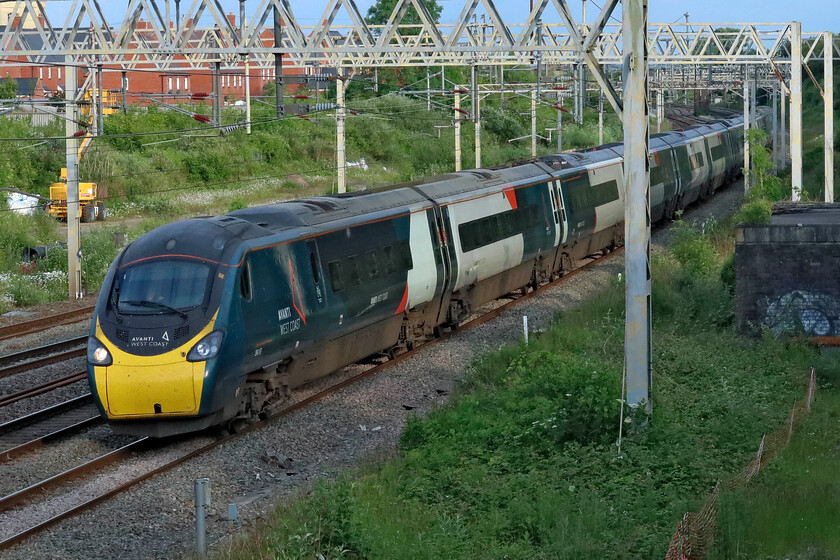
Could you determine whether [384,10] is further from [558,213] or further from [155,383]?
[155,383]

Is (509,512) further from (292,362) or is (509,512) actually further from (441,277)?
(441,277)

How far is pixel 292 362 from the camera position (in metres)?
14.3

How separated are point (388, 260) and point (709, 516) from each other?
28.4ft

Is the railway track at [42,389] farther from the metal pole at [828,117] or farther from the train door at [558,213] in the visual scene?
the metal pole at [828,117]

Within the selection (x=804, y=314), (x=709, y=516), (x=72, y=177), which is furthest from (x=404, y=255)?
(x=72, y=177)

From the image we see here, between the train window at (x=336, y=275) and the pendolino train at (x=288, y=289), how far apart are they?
0.09 ft

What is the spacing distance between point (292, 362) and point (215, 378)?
2056mm

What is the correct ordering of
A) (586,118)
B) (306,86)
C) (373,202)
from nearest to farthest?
(373,202) → (306,86) → (586,118)

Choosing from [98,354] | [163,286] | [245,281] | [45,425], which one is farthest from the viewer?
[45,425]

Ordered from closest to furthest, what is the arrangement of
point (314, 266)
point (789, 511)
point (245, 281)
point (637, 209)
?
point (789, 511) → point (637, 209) → point (245, 281) → point (314, 266)

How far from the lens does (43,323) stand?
2134 cm

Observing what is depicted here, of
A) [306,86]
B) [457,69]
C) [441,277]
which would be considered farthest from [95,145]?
[441,277]

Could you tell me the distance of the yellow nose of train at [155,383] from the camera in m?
12.3

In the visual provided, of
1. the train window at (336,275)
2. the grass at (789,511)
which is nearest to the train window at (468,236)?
the train window at (336,275)
